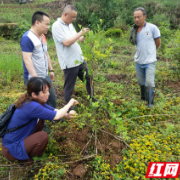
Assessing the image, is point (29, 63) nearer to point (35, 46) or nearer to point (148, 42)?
point (35, 46)

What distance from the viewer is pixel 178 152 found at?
2.43 m

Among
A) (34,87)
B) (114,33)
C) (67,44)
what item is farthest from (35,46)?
(114,33)

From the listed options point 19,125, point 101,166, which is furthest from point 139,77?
point 19,125

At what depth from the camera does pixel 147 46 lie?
3357mm

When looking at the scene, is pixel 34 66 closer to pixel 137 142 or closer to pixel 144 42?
pixel 137 142

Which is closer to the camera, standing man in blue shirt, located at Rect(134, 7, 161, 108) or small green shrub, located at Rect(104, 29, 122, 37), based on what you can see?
standing man in blue shirt, located at Rect(134, 7, 161, 108)

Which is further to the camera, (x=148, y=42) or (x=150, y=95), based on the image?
(x=150, y=95)

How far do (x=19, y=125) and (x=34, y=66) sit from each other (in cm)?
89

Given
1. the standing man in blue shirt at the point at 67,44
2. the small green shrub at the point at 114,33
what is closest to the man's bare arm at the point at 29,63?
the standing man in blue shirt at the point at 67,44

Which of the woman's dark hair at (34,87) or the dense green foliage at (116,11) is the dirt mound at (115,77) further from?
the dense green foliage at (116,11)

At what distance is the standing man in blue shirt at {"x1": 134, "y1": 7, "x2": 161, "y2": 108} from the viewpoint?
329cm

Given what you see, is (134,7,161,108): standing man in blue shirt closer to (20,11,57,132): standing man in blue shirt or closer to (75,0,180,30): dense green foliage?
(20,11,57,132): standing man in blue shirt

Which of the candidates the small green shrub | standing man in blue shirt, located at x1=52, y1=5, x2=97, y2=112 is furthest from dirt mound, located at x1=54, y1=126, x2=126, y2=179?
the small green shrub

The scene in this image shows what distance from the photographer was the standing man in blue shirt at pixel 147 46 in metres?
3.29
